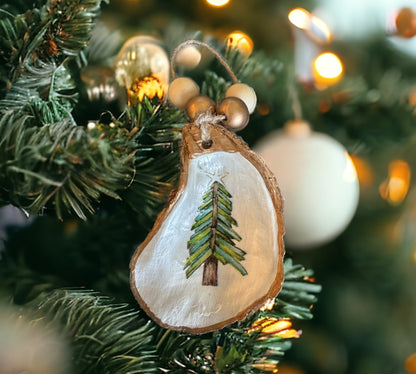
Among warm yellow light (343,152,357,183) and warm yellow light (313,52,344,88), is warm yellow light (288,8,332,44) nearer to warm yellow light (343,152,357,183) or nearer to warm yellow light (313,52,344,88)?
warm yellow light (313,52,344,88)

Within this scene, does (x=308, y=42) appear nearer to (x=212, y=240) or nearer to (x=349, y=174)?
(x=349, y=174)

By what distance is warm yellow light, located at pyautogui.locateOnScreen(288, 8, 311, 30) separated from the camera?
1.73 ft

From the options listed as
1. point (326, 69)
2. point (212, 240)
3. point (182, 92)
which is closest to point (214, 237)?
point (212, 240)

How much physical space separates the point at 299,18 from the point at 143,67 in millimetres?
214

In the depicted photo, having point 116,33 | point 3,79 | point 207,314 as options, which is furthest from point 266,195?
point 116,33

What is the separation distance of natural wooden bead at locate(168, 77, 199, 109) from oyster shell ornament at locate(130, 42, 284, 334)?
0.02 meters

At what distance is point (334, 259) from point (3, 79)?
43 cm

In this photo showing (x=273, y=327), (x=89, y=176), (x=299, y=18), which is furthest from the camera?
(x=299, y=18)

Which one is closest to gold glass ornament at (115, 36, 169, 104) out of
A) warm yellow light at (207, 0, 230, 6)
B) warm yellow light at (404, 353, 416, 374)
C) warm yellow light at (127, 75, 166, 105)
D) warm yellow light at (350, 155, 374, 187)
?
warm yellow light at (127, 75, 166, 105)

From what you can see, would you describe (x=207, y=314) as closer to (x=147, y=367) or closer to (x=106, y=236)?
(x=147, y=367)

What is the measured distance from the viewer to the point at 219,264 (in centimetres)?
33

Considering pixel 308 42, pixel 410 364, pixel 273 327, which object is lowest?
pixel 410 364

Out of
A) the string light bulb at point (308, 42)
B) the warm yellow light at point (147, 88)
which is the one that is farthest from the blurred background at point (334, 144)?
the warm yellow light at point (147, 88)

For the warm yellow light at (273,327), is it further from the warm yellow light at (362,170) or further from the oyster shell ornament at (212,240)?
the warm yellow light at (362,170)
